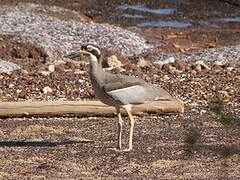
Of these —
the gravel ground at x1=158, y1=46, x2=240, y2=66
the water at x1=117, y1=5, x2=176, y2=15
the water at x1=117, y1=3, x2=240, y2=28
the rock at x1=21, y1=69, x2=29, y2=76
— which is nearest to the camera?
the rock at x1=21, y1=69, x2=29, y2=76

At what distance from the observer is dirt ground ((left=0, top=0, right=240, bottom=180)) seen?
7246 millimetres

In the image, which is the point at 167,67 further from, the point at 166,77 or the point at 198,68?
the point at 166,77

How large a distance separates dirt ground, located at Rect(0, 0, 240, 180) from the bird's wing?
554 mm

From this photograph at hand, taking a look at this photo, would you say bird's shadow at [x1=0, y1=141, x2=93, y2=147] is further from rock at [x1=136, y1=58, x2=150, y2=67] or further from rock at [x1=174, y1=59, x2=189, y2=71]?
rock at [x1=136, y1=58, x2=150, y2=67]

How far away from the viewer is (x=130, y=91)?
328 inches

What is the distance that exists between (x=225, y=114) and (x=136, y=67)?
32.9ft

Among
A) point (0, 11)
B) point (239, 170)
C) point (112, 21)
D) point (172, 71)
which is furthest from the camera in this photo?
point (112, 21)

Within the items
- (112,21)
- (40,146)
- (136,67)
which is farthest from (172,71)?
(112,21)

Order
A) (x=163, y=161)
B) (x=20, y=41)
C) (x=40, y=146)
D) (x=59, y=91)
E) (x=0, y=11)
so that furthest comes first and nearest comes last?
(x=0, y=11) → (x=20, y=41) → (x=59, y=91) → (x=40, y=146) → (x=163, y=161)

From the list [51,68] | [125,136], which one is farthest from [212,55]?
Answer: [125,136]

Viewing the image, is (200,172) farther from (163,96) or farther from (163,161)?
(163,96)

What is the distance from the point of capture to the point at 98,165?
7.92 m

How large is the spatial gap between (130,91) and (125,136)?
119 cm

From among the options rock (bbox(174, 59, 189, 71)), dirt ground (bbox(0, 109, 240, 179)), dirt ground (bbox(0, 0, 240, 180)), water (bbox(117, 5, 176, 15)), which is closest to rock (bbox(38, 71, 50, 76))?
dirt ground (bbox(0, 0, 240, 180))
